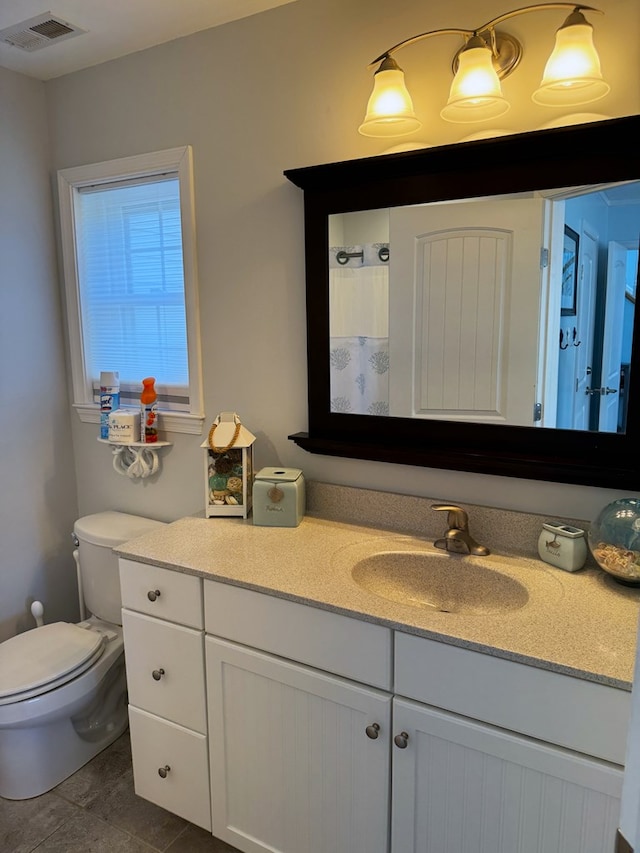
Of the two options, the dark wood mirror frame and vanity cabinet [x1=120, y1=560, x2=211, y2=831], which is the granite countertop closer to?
vanity cabinet [x1=120, y1=560, x2=211, y2=831]

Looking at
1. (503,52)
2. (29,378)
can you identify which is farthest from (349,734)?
(29,378)

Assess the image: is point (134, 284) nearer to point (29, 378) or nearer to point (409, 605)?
point (29, 378)

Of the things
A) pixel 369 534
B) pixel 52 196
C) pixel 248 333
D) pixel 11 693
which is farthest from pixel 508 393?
pixel 52 196

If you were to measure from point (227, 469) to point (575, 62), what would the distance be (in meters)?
1.38

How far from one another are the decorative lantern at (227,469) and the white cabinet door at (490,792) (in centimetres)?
81

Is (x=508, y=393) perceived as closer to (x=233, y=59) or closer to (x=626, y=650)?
(x=626, y=650)

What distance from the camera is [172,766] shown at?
5.57 feet

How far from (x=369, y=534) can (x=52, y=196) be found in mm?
1803

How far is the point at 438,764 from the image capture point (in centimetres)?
127

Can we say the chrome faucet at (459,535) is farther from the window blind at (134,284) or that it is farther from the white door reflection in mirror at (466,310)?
the window blind at (134,284)

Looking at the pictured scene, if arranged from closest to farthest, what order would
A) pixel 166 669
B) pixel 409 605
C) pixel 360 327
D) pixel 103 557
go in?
pixel 409 605 → pixel 166 669 → pixel 360 327 → pixel 103 557

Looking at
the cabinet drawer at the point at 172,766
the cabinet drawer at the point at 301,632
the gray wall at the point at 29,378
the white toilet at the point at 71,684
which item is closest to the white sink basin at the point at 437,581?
the cabinet drawer at the point at 301,632

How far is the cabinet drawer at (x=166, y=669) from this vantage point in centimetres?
160

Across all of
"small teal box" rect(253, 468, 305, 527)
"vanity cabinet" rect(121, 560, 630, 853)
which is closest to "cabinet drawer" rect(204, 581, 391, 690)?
"vanity cabinet" rect(121, 560, 630, 853)
